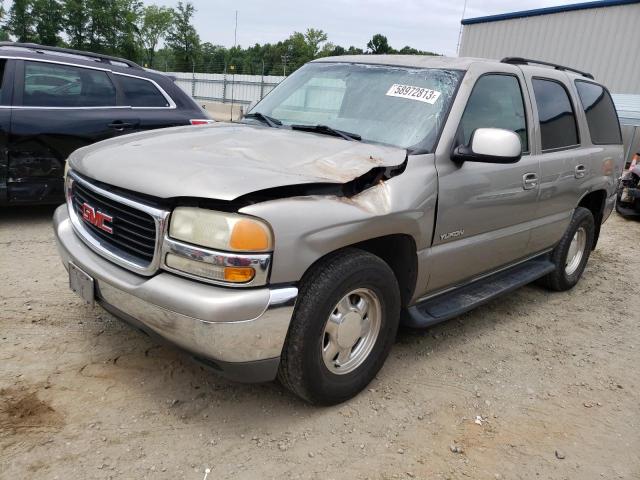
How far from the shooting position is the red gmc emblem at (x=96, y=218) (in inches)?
103

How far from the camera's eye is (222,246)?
87.2 inches

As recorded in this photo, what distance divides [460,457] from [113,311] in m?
1.79

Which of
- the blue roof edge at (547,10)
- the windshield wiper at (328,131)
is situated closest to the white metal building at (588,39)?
the blue roof edge at (547,10)

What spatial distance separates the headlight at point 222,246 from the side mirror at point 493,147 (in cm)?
142

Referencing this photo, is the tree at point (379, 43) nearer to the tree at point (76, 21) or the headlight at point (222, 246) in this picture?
the tree at point (76, 21)

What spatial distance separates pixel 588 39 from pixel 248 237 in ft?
60.8

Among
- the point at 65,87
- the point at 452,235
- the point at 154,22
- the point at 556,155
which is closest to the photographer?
the point at 452,235

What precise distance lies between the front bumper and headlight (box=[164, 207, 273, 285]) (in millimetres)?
59

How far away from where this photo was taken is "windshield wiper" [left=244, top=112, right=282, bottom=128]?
3.59m

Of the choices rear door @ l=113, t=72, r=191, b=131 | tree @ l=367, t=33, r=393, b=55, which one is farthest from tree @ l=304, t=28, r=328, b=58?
rear door @ l=113, t=72, r=191, b=131

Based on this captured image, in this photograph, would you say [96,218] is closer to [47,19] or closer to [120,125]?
[120,125]

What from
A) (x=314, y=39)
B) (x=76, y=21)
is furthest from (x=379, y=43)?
(x=76, y=21)

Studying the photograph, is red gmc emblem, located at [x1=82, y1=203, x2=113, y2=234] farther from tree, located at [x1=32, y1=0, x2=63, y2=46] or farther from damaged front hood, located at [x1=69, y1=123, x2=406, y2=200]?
tree, located at [x1=32, y1=0, x2=63, y2=46]

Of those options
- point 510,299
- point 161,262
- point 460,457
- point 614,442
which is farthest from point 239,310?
point 510,299
